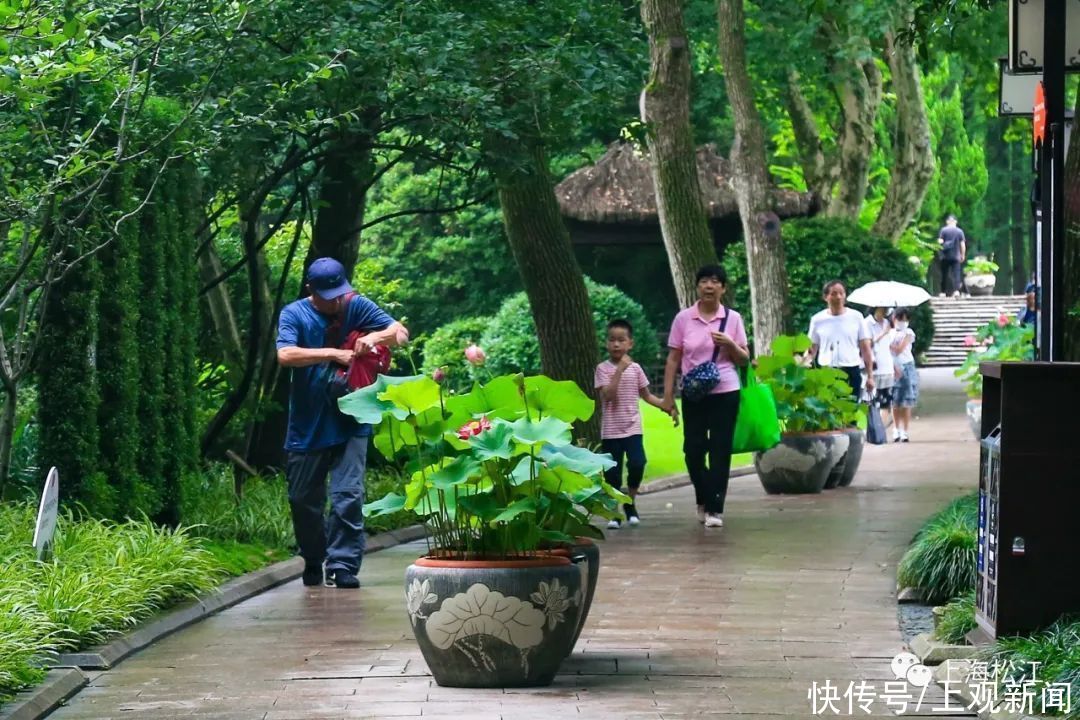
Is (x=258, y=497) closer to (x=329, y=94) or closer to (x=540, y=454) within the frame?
(x=329, y=94)

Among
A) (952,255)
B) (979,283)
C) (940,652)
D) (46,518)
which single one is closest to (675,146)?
(46,518)

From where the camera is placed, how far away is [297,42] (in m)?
13.3

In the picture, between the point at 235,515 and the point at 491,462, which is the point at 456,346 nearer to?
the point at 235,515

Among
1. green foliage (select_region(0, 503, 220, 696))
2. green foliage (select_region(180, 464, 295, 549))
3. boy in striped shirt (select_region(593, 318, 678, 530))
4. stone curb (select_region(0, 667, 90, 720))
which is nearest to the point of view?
stone curb (select_region(0, 667, 90, 720))

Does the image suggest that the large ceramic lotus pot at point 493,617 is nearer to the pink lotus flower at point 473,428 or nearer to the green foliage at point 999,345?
the pink lotus flower at point 473,428

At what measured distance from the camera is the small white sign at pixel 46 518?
9.57 meters

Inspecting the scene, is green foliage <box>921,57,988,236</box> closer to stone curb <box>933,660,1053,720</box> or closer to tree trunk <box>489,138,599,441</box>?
tree trunk <box>489,138,599,441</box>

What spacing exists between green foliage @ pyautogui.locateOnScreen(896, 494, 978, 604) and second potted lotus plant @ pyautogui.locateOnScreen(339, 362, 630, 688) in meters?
2.73

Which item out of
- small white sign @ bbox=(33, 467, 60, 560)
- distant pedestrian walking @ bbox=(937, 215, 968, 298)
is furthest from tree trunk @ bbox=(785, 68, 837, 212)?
small white sign @ bbox=(33, 467, 60, 560)

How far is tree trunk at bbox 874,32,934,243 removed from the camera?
31828 millimetres

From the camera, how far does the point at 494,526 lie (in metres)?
7.74

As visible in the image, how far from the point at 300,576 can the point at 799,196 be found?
81.2ft

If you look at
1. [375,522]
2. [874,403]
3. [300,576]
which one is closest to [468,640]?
[300,576]

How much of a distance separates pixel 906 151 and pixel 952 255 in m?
21.1
